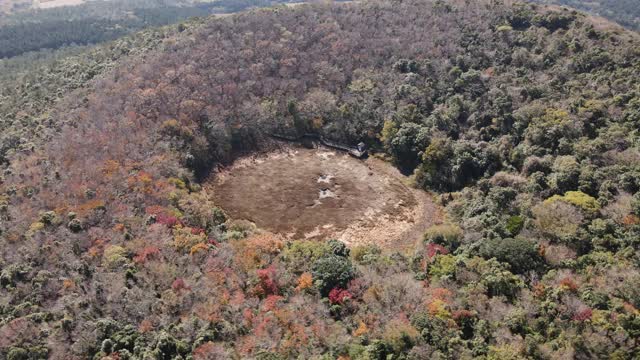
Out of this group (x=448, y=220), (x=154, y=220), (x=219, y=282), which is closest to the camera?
(x=219, y=282)

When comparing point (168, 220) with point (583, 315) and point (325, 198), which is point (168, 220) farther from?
point (583, 315)

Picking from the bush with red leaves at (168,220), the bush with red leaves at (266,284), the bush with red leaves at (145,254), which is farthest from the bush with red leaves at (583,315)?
the bush with red leaves at (168,220)

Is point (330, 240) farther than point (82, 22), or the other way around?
point (82, 22)

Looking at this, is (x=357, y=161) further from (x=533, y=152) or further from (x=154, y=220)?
(x=154, y=220)

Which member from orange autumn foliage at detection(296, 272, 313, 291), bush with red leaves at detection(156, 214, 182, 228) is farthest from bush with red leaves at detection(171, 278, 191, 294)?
orange autumn foliage at detection(296, 272, 313, 291)

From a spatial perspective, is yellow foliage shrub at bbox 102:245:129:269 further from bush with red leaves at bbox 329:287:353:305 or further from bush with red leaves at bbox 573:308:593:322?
bush with red leaves at bbox 573:308:593:322

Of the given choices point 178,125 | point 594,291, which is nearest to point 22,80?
point 178,125

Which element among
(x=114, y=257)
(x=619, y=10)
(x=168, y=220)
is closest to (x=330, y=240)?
(x=168, y=220)
